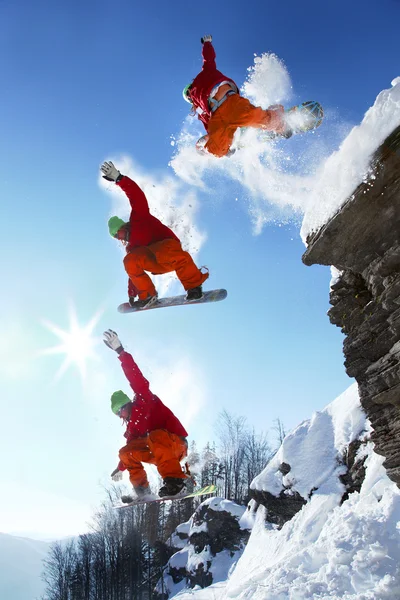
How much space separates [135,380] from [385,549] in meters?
5.11

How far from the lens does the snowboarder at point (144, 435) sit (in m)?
6.22

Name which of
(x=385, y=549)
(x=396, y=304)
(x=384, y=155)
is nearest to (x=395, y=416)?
(x=396, y=304)

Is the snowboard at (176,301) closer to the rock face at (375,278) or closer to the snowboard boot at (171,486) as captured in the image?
the rock face at (375,278)

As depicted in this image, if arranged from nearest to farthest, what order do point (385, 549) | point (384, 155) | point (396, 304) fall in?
point (384, 155)
point (396, 304)
point (385, 549)

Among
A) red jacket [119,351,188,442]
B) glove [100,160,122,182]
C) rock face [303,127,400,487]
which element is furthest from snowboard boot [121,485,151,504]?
glove [100,160,122,182]

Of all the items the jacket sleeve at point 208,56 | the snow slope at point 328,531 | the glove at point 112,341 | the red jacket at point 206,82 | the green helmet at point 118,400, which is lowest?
the snow slope at point 328,531

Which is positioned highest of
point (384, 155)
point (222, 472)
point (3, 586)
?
point (3, 586)

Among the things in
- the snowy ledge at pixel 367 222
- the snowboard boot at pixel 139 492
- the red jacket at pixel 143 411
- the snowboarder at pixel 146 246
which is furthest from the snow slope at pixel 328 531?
the snowboarder at pixel 146 246

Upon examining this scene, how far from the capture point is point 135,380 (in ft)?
23.2

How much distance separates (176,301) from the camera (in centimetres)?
664

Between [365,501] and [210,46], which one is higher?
[210,46]

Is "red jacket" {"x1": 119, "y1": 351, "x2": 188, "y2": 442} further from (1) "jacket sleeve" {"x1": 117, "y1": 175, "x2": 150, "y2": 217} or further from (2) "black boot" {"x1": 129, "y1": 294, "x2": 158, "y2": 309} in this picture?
(1) "jacket sleeve" {"x1": 117, "y1": 175, "x2": 150, "y2": 217}

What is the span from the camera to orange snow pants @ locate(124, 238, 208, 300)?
607 centimetres

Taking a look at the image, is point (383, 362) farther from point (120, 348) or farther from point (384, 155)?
point (120, 348)
